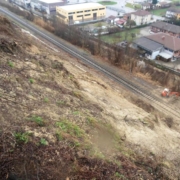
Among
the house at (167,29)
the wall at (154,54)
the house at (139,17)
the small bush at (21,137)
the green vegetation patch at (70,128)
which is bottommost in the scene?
the wall at (154,54)

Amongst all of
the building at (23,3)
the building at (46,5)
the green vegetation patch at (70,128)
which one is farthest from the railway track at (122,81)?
the building at (23,3)

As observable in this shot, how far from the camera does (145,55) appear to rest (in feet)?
131

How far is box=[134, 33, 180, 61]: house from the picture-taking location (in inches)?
1542

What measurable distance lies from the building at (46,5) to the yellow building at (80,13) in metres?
4.62

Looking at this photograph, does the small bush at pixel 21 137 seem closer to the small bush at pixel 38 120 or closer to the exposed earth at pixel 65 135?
the exposed earth at pixel 65 135

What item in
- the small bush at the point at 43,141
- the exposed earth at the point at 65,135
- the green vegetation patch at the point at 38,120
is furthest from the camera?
the green vegetation patch at the point at 38,120

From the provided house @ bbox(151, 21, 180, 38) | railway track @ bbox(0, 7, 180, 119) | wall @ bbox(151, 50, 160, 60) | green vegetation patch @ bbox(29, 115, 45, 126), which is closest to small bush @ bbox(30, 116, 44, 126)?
green vegetation patch @ bbox(29, 115, 45, 126)

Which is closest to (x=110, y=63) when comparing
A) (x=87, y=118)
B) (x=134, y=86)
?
(x=134, y=86)

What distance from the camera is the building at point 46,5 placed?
63.9 metres

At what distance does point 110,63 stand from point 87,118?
75.7 ft

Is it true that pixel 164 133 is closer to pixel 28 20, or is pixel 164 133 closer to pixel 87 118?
pixel 87 118

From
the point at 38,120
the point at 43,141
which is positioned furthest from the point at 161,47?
the point at 43,141

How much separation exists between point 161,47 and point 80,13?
28398 millimetres

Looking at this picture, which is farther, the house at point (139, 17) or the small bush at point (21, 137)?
the house at point (139, 17)
